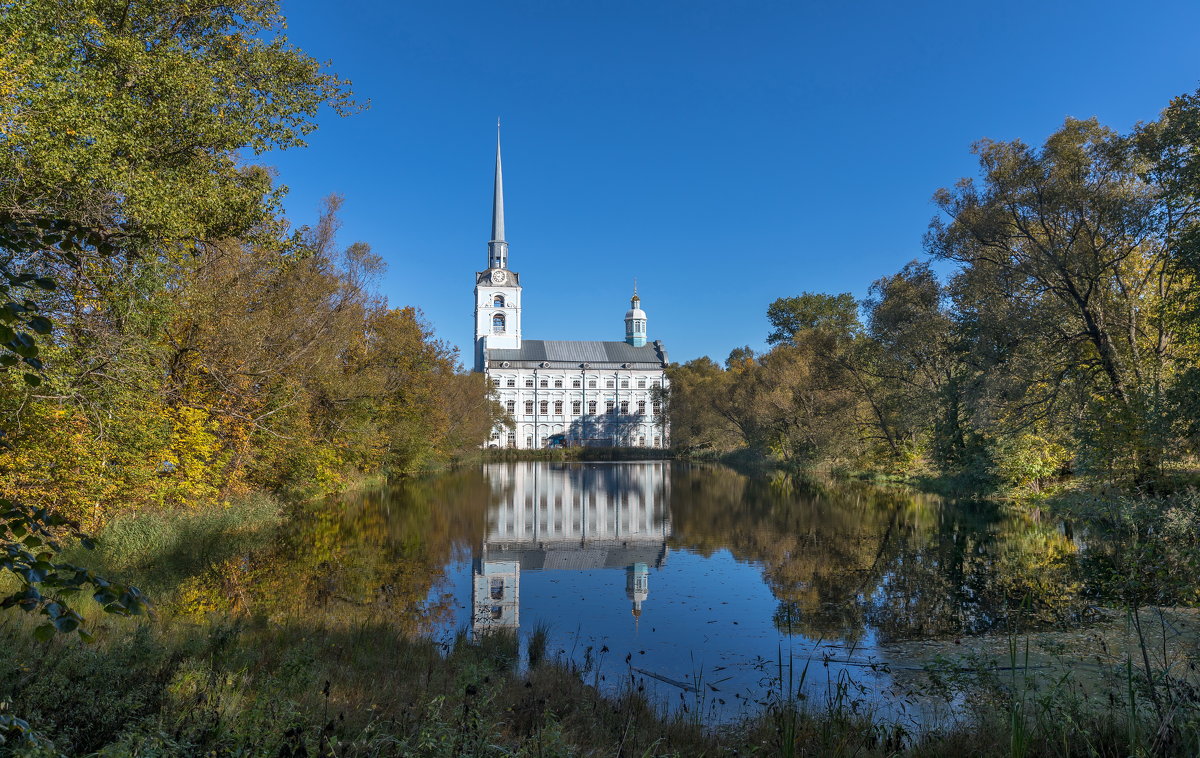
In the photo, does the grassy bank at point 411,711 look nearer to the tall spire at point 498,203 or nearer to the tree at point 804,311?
the tree at point 804,311

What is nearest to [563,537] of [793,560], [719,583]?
[793,560]

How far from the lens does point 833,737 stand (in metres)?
5.14

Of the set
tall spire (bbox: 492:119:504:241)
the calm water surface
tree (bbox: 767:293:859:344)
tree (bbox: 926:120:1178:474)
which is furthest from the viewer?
tall spire (bbox: 492:119:504:241)

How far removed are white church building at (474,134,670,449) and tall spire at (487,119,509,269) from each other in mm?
129

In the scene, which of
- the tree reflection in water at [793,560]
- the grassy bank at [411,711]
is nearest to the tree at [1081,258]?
the tree reflection in water at [793,560]

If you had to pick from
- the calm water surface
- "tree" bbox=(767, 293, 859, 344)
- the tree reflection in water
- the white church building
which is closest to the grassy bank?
the calm water surface

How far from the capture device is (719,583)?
12.8 m

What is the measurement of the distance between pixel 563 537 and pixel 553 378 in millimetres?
70781

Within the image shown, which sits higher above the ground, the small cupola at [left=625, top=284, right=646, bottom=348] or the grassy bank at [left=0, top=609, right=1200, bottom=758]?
the small cupola at [left=625, top=284, right=646, bottom=348]

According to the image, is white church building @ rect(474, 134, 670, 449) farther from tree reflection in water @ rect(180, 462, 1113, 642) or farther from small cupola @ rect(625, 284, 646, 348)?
tree reflection in water @ rect(180, 462, 1113, 642)

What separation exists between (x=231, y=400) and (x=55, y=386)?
339 inches

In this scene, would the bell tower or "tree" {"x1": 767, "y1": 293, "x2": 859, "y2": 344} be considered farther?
the bell tower

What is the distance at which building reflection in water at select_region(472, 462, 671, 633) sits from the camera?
12.1m

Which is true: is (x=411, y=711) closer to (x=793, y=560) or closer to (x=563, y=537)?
(x=793, y=560)
